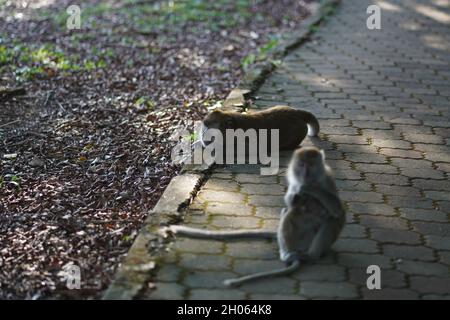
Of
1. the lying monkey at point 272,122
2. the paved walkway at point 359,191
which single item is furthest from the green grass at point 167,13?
the lying monkey at point 272,122

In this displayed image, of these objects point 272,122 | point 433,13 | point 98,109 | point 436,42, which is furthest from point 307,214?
point 433,13

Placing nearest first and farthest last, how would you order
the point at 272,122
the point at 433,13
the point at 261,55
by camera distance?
the point at 272,122 < the point at 261,55 < the point at 433,13

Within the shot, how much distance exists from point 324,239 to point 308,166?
0.55 meters

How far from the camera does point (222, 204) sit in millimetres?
6125

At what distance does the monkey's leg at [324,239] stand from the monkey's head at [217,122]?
2.19 m

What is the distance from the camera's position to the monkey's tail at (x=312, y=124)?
7441 mm

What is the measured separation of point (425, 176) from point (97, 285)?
134 inches

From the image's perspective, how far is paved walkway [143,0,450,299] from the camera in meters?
4.86

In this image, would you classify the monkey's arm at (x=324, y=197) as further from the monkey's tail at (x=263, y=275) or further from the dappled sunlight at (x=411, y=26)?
the dappled sunlight at (x=411, y=26)

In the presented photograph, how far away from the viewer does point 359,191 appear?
21.1 ft

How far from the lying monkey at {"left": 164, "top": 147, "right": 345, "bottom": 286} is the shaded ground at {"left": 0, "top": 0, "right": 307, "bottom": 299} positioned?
3.95 ft

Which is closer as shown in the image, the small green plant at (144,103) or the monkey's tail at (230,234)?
the monkey's tail at (230,234)

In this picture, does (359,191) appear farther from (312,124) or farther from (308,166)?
(308,166)
